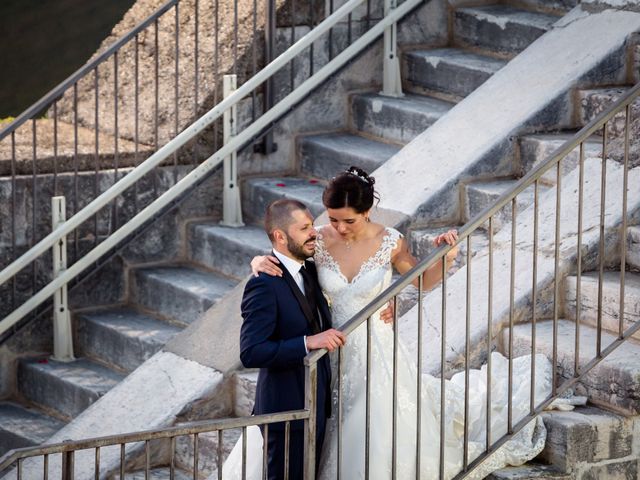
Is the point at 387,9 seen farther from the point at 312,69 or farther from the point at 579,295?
the point at 579,295

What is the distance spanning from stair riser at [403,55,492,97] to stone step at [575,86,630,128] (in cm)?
73

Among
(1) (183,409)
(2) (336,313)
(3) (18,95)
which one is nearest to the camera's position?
(2) (336,313)

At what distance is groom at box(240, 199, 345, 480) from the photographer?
5301 millimetres

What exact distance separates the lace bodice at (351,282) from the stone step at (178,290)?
2.02 metres

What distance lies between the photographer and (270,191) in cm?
817

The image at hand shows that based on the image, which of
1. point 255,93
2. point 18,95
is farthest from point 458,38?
point 18,95

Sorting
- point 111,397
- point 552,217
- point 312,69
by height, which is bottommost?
point 111,397

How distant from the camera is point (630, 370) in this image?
19.1ft

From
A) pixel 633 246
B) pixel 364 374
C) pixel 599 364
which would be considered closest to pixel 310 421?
pixel 364 374

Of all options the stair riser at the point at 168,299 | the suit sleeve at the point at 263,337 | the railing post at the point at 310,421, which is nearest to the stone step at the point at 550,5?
the stair riser at the point at 168,299

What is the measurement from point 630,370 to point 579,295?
36 centimetres

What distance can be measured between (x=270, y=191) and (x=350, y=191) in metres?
2.61

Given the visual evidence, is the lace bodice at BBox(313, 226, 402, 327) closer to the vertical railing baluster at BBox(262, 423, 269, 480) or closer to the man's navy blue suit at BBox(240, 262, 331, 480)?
the man's navy blue suit at BBox(240, 262, 331, 480)

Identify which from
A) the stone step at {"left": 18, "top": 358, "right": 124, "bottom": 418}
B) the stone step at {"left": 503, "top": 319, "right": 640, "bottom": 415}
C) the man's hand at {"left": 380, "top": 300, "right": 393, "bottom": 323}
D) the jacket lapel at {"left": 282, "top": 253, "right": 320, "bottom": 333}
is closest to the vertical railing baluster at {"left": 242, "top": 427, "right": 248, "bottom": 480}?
the jacket lapel at {"left": 282, "top": 253, "right": 320, "bottom": 333}
